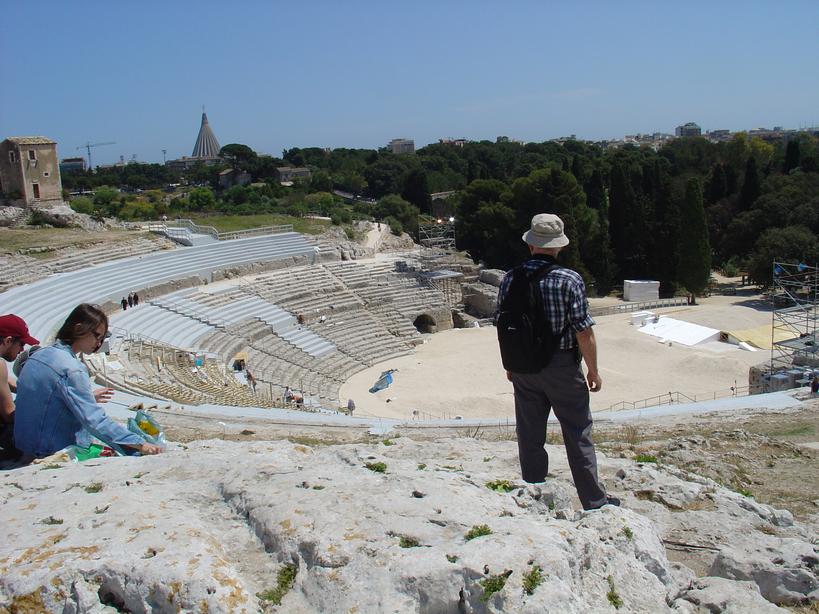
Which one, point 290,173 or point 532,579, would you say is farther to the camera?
point 290,173

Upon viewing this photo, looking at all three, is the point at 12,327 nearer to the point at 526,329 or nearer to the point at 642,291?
the point at 526,329

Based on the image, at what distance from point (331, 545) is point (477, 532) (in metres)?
0.65

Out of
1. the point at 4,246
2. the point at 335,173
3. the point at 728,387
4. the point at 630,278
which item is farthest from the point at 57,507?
the point at 335,173

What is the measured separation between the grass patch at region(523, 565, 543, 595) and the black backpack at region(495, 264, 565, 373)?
1.63 meters

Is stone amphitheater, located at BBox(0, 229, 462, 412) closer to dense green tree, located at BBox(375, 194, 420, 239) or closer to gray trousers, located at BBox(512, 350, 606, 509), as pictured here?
gray trousers, located at BBox(512, 350, 606, 509)

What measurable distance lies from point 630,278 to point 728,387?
16588 millimetres

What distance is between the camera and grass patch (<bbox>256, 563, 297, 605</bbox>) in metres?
3.09

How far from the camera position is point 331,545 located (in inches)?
130

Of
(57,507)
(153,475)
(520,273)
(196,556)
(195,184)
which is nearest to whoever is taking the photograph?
(196,556)

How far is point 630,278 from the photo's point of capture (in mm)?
37094

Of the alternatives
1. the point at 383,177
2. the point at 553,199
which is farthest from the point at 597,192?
the point at 383,177

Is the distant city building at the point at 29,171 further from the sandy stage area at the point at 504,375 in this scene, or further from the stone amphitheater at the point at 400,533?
the stone amphitheater at the point at 400,533

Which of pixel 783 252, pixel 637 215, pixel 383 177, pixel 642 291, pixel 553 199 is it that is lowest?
pixel 642 291

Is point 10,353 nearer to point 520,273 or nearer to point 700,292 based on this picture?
point 520,273
